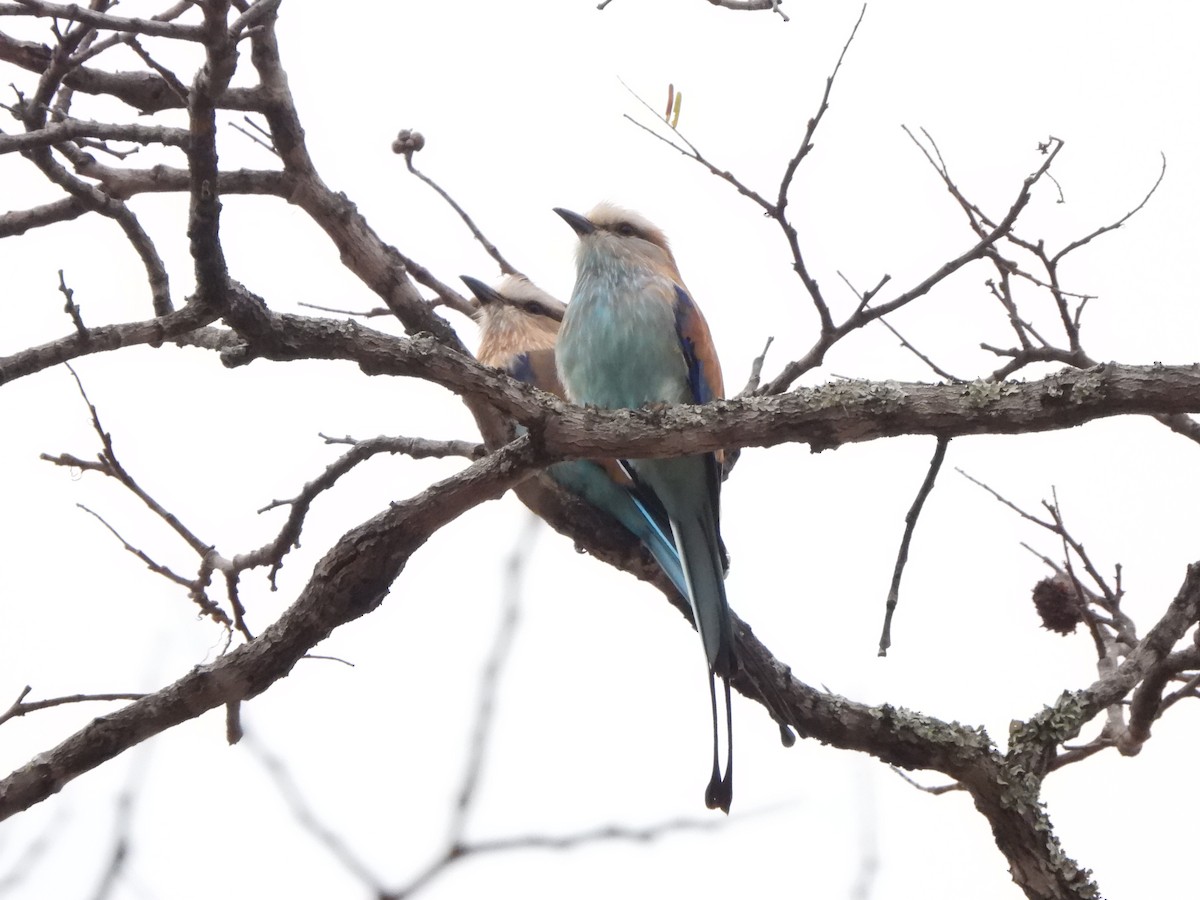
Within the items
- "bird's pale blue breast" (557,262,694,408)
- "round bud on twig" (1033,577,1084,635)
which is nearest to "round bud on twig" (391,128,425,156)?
"bird's pale blue breast" (557,262,694,408)

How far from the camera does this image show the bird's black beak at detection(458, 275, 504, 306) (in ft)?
20.5

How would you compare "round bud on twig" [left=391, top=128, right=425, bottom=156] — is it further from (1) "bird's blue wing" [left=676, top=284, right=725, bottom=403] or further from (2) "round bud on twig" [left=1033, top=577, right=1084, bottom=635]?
(2) "round bud on twig" [left=1033, top=577, right=1084, bottom=635]

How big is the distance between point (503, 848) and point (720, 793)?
1.46m

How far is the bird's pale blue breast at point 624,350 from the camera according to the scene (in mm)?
4809

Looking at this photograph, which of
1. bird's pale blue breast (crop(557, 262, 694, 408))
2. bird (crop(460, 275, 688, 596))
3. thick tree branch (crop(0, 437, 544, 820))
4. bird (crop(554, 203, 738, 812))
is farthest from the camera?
bird (crop(460, 275, 688, 596))

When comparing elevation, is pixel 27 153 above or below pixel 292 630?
above

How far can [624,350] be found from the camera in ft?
15.9

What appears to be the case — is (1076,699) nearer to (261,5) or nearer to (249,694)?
(249,694)

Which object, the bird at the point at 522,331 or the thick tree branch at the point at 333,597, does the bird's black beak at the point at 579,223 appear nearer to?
the bird at the point at 522,331

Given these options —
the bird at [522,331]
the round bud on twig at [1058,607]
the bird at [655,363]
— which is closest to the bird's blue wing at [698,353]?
the bird at [655,363]

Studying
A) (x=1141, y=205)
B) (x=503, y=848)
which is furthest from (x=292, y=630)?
(x=1141, y=205)

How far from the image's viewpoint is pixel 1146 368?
2654 millimetres

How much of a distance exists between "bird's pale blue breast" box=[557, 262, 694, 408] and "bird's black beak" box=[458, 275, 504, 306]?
1.21 metres

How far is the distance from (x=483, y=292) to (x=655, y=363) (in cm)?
169
